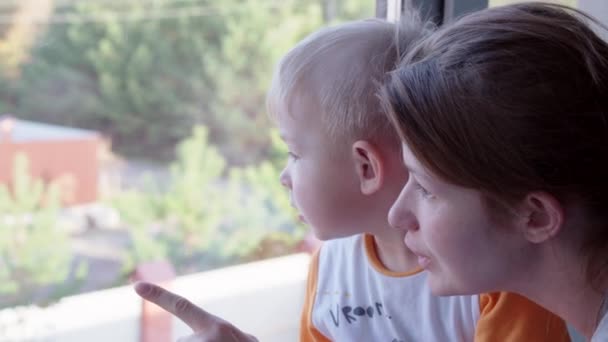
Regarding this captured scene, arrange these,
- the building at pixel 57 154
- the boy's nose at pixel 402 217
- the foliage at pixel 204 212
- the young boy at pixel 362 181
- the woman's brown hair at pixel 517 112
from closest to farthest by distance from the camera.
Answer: the woman's brown hair at pixel 517 112, the boy's nose at pixel 402 217, the young boy at pixel 362 181, the building at pixel 57 154, the foliage at pixel 204 212

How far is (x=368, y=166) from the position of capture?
1.03m

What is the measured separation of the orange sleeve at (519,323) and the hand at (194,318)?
0.31 m

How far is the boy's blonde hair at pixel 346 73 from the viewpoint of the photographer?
3.25ft

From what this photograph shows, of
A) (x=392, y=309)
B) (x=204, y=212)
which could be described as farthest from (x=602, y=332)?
(x=204, y=212)

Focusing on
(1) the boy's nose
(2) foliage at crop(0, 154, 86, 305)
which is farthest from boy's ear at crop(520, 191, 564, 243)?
(2) foliage at crop(0, 154, 86, 305)

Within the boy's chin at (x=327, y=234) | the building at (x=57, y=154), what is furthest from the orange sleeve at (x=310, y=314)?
the building at (x=57, y=154)

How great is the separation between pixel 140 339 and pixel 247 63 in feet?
3.08

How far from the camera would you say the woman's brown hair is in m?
0.73

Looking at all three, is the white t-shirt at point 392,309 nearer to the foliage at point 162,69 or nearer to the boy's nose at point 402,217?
the boy's nose at point 402,217

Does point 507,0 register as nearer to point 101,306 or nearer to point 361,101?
point 361,101

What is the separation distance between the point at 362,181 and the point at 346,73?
155 millimetres

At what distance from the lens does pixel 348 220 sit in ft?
3.50

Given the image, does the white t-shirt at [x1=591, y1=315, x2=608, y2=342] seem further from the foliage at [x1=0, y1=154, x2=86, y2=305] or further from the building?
the building

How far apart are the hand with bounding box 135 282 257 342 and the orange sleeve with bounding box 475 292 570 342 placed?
1.03 feet
